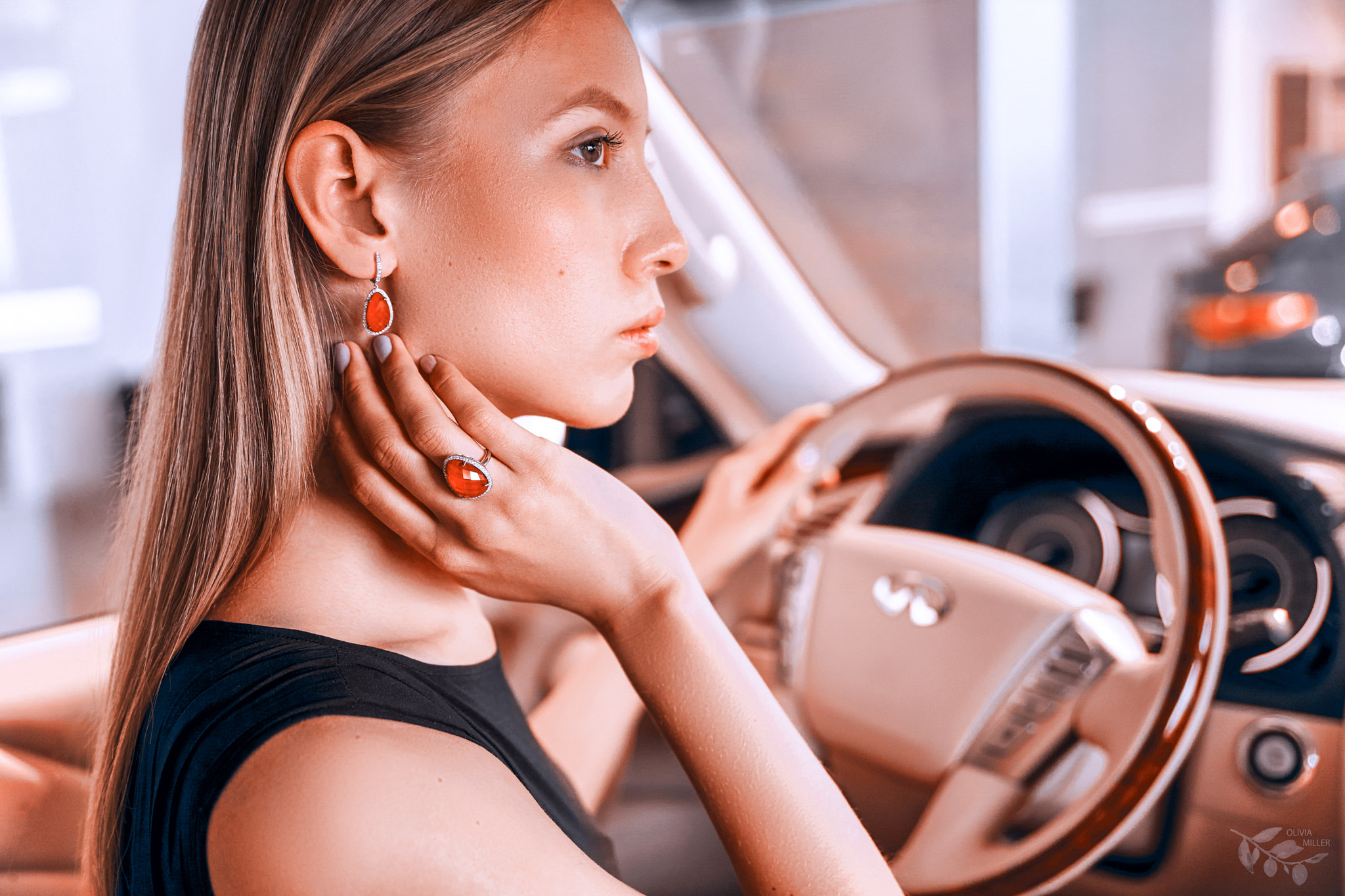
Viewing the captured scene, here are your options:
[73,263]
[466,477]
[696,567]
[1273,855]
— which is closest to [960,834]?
[1273,855]

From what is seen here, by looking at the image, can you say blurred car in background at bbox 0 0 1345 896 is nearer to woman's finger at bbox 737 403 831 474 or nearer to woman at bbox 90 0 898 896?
woman's finger at bbox 737 403 831 474

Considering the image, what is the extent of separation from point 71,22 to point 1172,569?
1285mm

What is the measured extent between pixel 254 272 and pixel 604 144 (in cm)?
26

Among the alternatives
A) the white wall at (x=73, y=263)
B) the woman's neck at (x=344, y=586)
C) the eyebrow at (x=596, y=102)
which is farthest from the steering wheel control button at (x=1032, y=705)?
the white wall at (x=73, y=263)

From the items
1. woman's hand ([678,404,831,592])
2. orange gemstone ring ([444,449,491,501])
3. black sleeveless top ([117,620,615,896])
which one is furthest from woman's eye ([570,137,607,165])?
woman's hand ([678,404,831,592])

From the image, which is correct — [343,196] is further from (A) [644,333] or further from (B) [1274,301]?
(B) [1274,301]

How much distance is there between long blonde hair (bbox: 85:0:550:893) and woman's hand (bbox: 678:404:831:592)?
531mm

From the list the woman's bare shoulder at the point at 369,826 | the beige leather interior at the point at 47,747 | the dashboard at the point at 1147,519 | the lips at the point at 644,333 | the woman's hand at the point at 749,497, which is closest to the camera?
the woman's bare shoulder at the point at 369,826

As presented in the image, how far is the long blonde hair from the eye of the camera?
1.95 feet

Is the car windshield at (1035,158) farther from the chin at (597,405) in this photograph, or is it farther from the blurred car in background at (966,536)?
the chin at (597,405)

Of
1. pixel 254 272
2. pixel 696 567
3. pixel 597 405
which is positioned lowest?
pixel 696 567

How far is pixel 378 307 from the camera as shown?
0.61 meters

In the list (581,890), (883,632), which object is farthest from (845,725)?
(581,890)

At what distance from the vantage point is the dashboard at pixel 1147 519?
77 cm
